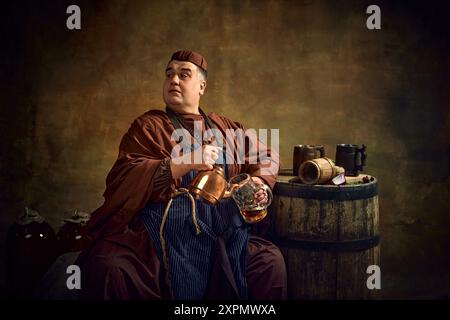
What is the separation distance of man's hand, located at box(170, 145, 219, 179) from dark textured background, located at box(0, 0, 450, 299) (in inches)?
52.0

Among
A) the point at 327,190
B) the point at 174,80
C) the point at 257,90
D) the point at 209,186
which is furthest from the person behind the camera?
the point at 257,90

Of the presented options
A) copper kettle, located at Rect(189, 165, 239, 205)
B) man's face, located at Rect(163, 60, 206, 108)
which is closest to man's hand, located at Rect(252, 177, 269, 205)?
copper kettle, located at Rect(189, 165, 239, 205)

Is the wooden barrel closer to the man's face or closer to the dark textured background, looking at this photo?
the man's face

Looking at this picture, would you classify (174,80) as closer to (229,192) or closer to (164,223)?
(229,192)

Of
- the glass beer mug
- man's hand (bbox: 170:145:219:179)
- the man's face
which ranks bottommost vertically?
the glass beer mug

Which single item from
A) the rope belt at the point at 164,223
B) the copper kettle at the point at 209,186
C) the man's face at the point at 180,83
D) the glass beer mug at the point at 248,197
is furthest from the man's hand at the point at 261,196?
the man's face at the point at 180,83

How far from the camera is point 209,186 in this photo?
3311 millimetres

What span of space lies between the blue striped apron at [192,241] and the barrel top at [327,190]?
1.18 ft

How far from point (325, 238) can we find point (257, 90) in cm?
158

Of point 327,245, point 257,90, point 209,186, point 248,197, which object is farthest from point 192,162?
point 257,90

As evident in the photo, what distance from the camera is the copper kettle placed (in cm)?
331

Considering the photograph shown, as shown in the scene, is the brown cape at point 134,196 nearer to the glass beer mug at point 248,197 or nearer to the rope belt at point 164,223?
the rope belt at point 164,223
